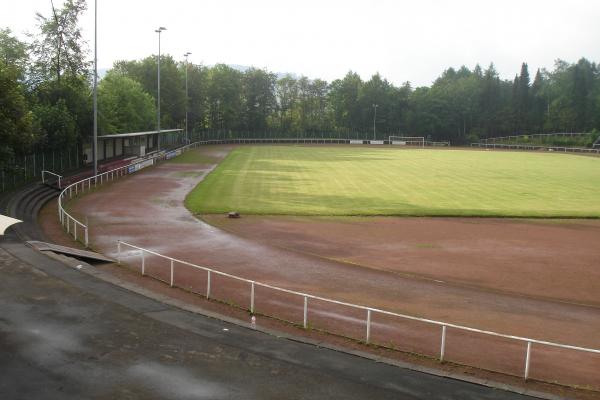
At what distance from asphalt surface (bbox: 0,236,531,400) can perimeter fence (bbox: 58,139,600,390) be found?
5.30 feet

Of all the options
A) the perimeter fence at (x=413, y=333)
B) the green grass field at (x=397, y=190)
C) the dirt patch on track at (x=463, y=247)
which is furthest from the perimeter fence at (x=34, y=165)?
the perimeter fence at (x=413, y=333)

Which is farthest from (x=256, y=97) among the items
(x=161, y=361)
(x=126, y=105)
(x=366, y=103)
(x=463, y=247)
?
(x=161, y=361)

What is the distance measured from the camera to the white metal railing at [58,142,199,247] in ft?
88.4

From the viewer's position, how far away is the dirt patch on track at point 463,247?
71.9 feet

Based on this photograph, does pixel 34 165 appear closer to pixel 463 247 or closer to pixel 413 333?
pixel 463 247

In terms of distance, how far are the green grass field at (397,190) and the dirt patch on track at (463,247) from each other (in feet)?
9.66

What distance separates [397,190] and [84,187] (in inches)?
976

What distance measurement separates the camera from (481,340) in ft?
49.7

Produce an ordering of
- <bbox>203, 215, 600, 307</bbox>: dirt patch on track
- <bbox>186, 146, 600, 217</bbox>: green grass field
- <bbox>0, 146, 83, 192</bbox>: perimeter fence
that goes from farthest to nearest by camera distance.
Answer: <bbox>186, 146, 600, 217</bbox>: green grass field, <bbox>0, 146, 83, 192</bbox>: perimeter fence, <bbox>203, 215, 600, 307</bbox>: dirt patch on track

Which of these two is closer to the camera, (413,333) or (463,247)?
(413,333)

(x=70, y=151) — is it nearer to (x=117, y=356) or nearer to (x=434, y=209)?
(x=434, y=209)

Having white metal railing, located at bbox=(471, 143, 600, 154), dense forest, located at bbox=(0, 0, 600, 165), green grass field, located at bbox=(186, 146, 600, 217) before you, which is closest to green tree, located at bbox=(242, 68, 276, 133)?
dense forest, located at bbox=(0, 0, 600, 165)

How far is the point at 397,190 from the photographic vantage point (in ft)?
155

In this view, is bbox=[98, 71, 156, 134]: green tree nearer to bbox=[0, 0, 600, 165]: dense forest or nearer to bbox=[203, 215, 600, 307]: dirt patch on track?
bbox=[0, 0, 600, 165]: dense forest
